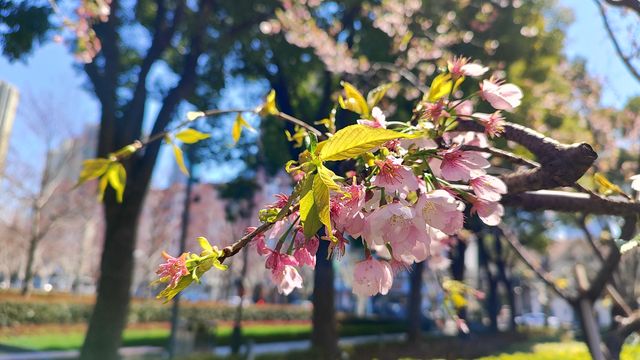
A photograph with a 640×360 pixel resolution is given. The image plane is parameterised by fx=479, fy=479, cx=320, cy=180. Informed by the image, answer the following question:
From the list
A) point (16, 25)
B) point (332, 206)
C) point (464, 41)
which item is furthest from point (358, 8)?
point (332, 206)

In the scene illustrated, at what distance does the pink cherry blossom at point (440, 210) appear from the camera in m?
1.02

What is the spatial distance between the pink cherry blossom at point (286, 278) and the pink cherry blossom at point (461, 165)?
1.39 feet

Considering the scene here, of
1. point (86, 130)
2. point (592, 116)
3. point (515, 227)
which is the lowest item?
point (515, 227)

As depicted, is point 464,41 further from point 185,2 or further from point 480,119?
point 480,119

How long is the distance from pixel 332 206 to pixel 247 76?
10.4m

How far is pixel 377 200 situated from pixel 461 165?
0.22 m

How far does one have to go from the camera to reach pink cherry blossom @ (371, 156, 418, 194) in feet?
3.38

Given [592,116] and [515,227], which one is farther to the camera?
[515,227]

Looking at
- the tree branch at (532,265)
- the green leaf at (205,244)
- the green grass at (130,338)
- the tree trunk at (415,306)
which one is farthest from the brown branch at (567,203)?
the green grass at (130,338)

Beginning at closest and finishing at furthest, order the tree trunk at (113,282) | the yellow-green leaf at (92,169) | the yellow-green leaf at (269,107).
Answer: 1. the yellow-green leaf at (92,169)
2. the yellow-green leaf at (269,107)
3. the tree trunk at (113,282)

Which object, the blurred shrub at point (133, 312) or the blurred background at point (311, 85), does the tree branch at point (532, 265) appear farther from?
the blurred shrub at point (133, 312)

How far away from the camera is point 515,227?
18891mm

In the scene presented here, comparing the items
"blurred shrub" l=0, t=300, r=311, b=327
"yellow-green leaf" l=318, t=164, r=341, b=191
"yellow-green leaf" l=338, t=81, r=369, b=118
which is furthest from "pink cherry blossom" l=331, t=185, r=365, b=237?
"blurred shrub" l=0, t=300, r=311, b=327

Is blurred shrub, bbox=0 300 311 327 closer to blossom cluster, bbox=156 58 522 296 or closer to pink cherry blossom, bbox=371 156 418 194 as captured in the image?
blossom cluster, bbox=156 58 522 296
